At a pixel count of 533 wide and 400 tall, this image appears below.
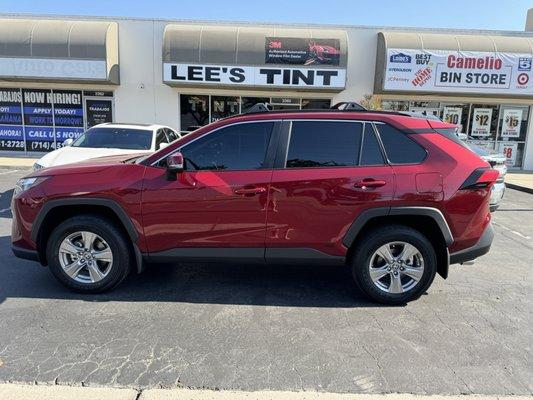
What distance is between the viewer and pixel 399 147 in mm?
4148

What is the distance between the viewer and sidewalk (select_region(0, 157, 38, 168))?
14297 mm

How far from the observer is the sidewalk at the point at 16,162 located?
1430cm

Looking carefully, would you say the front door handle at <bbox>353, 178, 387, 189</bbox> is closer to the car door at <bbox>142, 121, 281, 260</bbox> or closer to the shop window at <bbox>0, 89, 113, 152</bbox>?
the car door at <bbox>142, 121, 281, 260</bbox>

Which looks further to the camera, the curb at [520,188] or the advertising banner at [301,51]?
the advertising banner at [301,51]

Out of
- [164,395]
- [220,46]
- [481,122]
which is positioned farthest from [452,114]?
[164,395]

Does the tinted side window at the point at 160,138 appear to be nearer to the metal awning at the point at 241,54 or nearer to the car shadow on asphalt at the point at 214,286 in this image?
the car shadow on asphalt at the point at 214,286

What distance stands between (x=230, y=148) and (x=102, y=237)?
1491 millimetres

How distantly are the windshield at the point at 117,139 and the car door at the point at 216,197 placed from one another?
4.53 metres

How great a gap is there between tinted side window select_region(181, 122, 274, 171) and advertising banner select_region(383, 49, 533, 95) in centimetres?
1226

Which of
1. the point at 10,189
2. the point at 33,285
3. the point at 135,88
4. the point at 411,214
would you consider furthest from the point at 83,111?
the point at 411,214

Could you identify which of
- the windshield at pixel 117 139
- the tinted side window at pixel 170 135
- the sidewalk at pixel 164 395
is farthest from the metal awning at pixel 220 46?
the sidewalk at pixel 164 395

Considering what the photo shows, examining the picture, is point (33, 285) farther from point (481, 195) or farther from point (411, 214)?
point (481, 195)

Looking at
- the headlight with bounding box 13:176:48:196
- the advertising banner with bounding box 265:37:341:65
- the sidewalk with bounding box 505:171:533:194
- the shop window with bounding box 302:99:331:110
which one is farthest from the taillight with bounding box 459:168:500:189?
the shop window with bounding box 302:99:331:110

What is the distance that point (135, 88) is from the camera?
→ 53.1 feet
